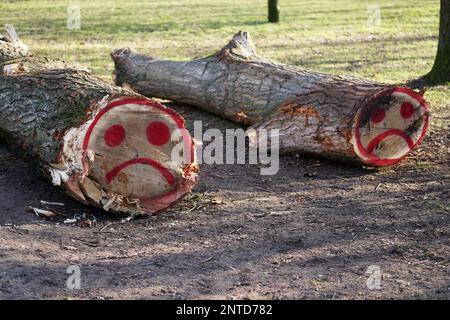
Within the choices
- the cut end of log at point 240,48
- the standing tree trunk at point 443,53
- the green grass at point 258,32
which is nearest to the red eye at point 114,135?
the cut end of log at point 240,48

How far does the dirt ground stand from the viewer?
4.56 metres

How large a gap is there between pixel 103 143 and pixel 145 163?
1.21 feet

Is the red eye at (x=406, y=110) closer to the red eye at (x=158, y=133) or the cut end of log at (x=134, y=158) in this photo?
the cut end of log at (x=134, y=158)

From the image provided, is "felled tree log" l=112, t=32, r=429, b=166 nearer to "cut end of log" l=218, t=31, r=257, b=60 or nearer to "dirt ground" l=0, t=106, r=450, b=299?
"cut end of log" l=218, t=31, r=257, b=60

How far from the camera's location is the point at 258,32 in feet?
45.6

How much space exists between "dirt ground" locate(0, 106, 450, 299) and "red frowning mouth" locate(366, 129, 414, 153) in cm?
23

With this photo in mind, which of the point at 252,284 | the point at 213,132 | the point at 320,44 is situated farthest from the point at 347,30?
the point at 252,284

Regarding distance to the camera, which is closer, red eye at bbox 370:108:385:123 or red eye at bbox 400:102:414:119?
red eye at bbox 370:108:385:123

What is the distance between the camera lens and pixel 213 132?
26.0ft

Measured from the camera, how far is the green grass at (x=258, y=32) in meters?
11.4

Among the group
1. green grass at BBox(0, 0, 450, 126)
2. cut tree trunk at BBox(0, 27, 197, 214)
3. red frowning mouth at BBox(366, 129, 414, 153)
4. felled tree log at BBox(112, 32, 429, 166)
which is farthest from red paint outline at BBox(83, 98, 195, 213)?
green grass at BBox(0, 0, 450, 126)

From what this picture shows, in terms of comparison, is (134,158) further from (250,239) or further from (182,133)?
(250,239)

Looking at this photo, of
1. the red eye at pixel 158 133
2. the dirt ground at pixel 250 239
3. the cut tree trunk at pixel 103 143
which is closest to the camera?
the dirt ground at pixel 250 239
